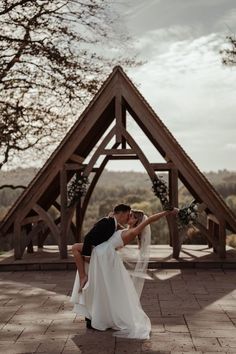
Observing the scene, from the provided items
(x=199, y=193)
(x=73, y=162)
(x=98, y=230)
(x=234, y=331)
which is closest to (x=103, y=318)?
(x=98, y=230)

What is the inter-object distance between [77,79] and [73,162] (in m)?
3.97

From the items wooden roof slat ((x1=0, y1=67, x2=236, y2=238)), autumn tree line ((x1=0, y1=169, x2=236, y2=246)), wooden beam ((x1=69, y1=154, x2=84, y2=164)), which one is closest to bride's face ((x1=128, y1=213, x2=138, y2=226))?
autumn tree line ((x1=0, y1=169, x2=236, y2=246))

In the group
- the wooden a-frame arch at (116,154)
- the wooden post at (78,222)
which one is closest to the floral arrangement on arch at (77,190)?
the wooden a-frame arch at (116,154)

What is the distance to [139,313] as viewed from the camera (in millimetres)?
6984

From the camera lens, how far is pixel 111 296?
22.7ft

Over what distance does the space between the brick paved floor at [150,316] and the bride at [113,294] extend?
184 mm

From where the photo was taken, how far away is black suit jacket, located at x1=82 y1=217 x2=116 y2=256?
23.3ft

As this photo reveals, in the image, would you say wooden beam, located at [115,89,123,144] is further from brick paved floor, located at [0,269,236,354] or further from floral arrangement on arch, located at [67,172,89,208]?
brick paved floor, located at [0,269,236,354]

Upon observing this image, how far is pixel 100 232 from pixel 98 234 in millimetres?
37

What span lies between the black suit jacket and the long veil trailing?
1.82 ft

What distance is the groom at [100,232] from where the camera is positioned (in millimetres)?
7105

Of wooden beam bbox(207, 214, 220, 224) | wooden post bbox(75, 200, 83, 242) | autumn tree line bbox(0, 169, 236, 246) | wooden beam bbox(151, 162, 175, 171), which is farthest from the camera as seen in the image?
autumn tree line bbox(0, 169, 236, 246)

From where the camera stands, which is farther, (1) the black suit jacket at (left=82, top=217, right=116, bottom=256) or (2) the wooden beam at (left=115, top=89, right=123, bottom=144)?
(2) the wooden beam at (left=115, top=89, right=123, bottom=144)

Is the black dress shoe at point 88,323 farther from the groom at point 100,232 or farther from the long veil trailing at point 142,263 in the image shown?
the long veil trailing at point 142,263
